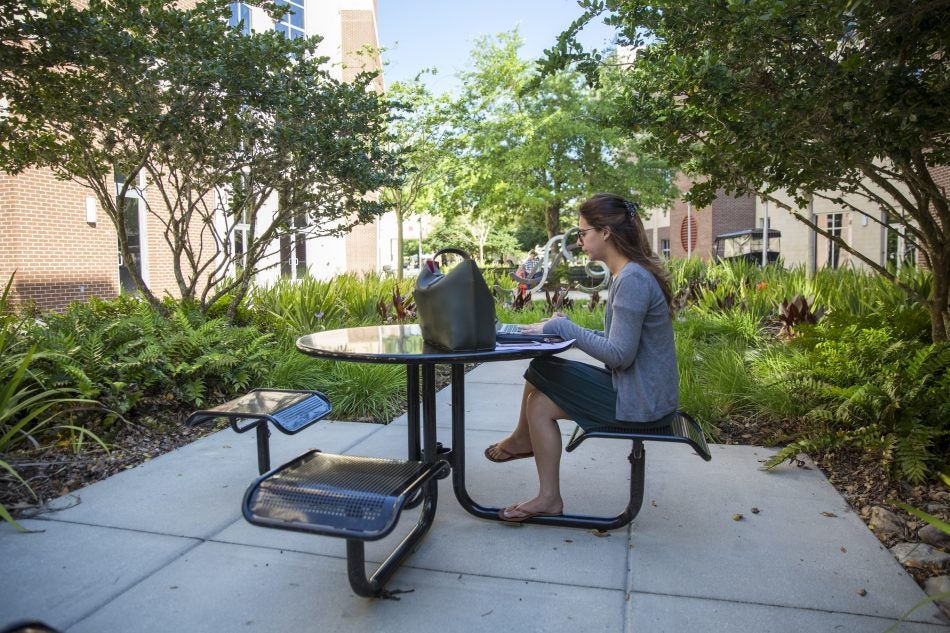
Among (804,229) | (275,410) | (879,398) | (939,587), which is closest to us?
(939,587)

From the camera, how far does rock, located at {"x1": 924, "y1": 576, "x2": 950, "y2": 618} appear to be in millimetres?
2432

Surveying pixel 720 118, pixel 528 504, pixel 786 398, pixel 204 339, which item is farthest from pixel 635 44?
pixel 204 339

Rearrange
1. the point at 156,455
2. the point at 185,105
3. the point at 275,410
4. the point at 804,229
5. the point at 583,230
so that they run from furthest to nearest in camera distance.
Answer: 1. the point at 804,229
2. the point at 185,105
3. the point at 156,455
4. the point at 275,410
5. the point at 583,230

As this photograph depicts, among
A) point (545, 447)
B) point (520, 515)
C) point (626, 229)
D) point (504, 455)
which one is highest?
point (626, 229)

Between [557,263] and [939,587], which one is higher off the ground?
[557,263]

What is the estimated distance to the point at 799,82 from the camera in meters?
3.67

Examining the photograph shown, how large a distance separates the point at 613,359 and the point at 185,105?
17.2 ft

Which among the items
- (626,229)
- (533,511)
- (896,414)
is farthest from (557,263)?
(896,414)

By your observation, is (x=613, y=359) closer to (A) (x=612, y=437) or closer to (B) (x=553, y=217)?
(A) (x=612, y=437)

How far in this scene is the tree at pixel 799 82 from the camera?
3211 millimetres

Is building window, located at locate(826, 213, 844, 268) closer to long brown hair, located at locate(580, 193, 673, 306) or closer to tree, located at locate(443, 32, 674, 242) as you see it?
tree, located at locate(443, 32, 674, 242)

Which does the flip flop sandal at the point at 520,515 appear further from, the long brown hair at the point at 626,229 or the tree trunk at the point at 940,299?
the tree trunk at the point at 940,299

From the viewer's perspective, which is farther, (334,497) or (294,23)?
(294,23)

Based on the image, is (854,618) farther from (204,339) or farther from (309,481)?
(204,339)
